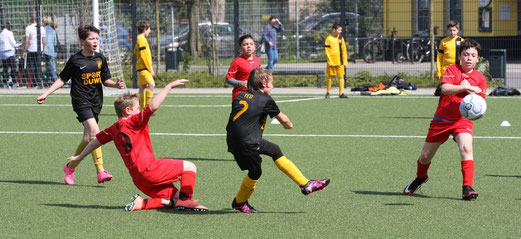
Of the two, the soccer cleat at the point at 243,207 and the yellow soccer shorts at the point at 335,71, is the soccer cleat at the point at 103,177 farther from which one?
the yellow soccer shorts at the point at 335,71

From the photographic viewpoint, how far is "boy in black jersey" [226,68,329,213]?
6.92 meters

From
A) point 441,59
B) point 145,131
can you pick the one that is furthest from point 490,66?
point 145,131

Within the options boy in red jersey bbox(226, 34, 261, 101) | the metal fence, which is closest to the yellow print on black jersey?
boy in red jersey bbox(226, 34, 261, 101)

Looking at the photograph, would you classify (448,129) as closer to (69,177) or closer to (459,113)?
(459,113)

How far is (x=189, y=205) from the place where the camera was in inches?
283

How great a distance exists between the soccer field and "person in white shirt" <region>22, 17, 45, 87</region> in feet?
25.0

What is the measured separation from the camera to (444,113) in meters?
7.80

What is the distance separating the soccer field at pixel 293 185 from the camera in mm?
6551

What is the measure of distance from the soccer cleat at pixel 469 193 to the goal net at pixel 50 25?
15.1m

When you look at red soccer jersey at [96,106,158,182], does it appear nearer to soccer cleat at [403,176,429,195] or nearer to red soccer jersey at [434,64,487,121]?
soccer cleat at [403,176,429,195]

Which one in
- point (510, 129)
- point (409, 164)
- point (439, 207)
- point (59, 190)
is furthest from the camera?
point (510, 129)

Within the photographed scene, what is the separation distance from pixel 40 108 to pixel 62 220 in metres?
11.4

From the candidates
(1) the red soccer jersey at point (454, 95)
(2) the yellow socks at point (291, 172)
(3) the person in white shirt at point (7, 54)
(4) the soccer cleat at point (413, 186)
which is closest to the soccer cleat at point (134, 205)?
(2) the yellow socks at point (291, 172)

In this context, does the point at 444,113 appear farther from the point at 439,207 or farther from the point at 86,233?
the point at 86,233
